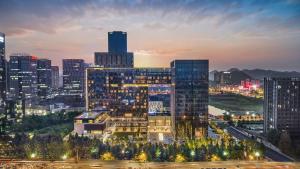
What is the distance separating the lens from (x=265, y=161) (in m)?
26.0

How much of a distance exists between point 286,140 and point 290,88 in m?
11.8

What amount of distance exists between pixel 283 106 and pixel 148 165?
72.9ft

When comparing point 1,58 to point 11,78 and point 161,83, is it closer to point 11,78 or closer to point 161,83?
point 161,83

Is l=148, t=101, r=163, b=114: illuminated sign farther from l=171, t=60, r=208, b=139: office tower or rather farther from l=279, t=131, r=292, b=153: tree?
l=279, t=131, r=292, b=153: tree

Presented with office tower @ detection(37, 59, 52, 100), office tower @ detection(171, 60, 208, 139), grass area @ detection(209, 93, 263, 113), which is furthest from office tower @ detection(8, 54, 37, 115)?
office tower @ detection(171, 60, 208, 139)

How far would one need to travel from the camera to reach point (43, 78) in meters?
91.9

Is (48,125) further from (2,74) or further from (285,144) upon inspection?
(285,144)

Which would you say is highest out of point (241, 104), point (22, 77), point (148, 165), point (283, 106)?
point (22, 77)

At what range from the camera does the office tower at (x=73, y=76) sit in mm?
98250

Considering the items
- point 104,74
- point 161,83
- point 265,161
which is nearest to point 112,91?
point 104,74

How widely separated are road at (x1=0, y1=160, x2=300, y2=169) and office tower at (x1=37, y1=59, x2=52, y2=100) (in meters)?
64.6

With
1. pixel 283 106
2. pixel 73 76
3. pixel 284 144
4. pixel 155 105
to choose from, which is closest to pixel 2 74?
pixel 155 105

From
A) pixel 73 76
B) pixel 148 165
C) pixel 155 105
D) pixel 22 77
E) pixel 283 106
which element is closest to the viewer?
pixel 148 165

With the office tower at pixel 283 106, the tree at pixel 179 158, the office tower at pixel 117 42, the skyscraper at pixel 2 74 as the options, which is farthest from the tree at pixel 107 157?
the office tower at pixel 117 42
